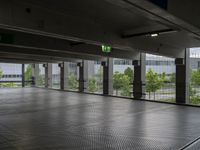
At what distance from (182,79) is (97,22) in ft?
26.6

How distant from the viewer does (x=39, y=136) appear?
7035mm

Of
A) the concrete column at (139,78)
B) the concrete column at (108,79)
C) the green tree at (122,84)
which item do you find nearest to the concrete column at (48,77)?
the green tree at (122,84)

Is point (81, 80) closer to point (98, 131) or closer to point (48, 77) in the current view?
point (48, 77)

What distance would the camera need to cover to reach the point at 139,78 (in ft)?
63.0

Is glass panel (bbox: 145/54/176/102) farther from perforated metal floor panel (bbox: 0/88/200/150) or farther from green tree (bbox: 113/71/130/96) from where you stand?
perforated metal floor panel (bbox: 0/88/200/150)

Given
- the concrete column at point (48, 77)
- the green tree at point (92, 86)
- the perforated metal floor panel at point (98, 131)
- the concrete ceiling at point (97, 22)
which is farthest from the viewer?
the concrete column at point (48, 77)

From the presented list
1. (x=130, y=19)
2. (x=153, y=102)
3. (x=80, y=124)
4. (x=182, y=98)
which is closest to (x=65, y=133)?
(x=80, y=124)

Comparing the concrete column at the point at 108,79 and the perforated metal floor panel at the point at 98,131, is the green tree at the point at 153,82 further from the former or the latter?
the perforated metal floor panel at the point at 98,131

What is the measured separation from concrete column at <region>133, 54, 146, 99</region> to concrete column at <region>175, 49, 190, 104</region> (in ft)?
9.84

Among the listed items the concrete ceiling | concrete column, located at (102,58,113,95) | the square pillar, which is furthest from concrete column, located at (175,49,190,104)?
the square pillar

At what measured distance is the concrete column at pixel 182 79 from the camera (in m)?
15.9

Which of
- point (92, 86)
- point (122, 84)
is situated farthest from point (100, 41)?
point (122, 84)

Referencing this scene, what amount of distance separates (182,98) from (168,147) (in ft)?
→ 33.7

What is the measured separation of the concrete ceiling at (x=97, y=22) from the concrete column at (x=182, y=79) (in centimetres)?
268
